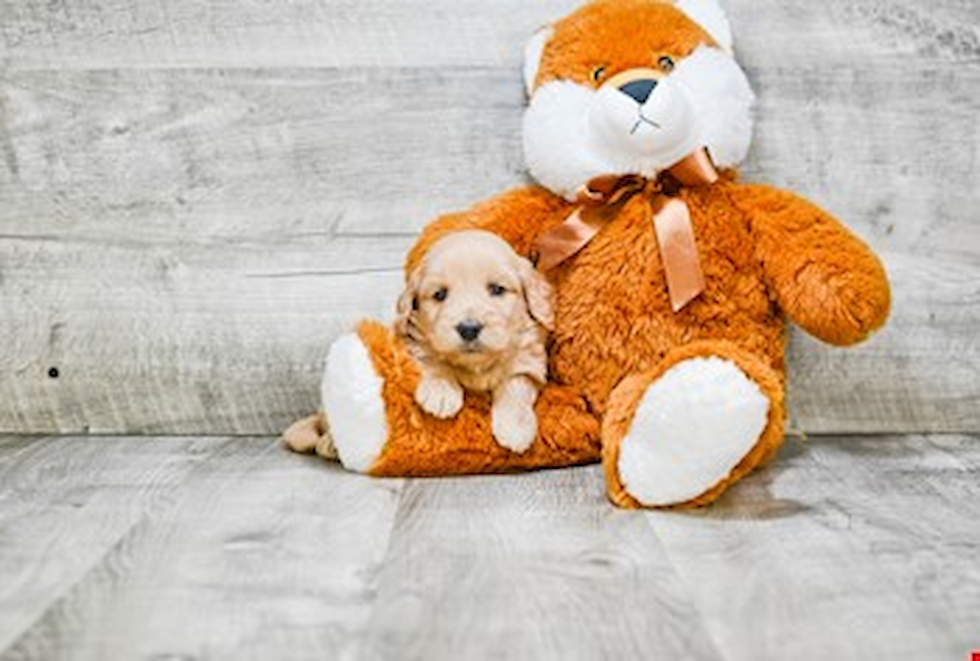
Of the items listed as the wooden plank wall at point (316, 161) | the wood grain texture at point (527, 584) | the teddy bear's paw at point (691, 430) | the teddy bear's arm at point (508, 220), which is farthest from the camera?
the wooden plank wall at point (316, 161)

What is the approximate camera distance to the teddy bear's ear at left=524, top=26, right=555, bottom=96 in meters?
1.27

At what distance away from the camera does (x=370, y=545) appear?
3.16 ft

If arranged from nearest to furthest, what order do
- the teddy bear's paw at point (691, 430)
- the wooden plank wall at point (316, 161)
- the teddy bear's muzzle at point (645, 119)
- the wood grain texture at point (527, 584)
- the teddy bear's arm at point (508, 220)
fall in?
the wood grain texture at point (527, 584) < the teddy bear's paw at point (691, 430) < the teddy bear's muzzle at point (645, 119) < the teddy bear's arm at point (508, 220) < the wooden plank wall at point (316, 161)

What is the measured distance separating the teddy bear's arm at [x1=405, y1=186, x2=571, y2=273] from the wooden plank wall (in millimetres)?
107

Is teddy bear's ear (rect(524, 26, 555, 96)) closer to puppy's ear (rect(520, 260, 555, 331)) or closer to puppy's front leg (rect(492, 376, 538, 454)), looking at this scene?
puppy's ear (rect(520, 260, 555, 331))

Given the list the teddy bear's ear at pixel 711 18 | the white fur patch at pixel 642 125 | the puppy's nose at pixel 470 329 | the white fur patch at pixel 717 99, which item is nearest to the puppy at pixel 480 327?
the puppy's nose at pixel 470 329

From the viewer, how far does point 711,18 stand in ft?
4.16

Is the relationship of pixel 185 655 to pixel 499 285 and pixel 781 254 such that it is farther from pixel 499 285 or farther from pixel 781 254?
pixel 781 254

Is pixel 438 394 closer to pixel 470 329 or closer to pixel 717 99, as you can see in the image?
pixel 470 329

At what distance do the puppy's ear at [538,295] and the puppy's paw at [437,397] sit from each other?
0.11 metres

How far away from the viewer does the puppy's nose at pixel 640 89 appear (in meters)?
1.13

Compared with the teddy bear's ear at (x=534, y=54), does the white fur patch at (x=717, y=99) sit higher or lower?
lower

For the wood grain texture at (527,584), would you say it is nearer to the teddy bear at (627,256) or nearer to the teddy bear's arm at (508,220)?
the teddy bear at (627,256)

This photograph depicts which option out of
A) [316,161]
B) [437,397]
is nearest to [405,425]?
[437,397]
